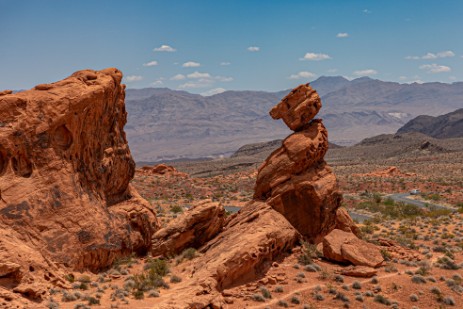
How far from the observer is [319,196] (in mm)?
19797

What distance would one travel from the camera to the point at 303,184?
20047mm

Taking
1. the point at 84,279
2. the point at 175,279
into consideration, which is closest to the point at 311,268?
the point at 175,279

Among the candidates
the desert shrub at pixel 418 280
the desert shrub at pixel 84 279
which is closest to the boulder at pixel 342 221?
the desert shrub at pixel 418 280

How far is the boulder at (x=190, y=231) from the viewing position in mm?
18938

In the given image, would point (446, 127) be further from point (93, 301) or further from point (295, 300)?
point (93, 301)

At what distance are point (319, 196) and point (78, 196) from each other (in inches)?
394

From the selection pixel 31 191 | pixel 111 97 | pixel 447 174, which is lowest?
pixel 447 174

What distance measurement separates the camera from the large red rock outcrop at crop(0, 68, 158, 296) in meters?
15.4

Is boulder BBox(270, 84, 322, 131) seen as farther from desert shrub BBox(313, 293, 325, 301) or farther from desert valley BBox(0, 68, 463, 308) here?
desert shrub BBox(313, 293, 325, 301)

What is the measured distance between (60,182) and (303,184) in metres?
10.1

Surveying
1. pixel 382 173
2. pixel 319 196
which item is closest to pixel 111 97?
pixel 319 196

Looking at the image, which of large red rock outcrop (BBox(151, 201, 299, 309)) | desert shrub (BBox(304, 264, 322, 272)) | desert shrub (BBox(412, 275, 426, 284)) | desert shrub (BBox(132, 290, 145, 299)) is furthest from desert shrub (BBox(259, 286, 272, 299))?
desert shrub (BBox(412, 275, 426, 284))

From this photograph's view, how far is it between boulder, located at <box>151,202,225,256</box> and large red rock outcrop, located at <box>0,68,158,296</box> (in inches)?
52.3

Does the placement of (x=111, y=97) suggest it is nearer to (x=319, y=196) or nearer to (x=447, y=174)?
(x=319, y=196)
